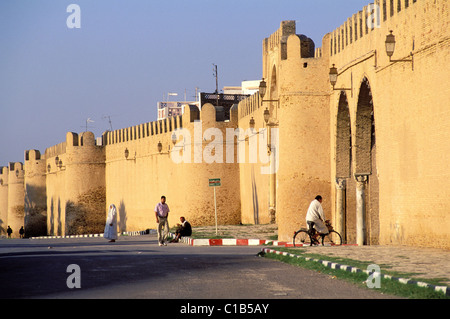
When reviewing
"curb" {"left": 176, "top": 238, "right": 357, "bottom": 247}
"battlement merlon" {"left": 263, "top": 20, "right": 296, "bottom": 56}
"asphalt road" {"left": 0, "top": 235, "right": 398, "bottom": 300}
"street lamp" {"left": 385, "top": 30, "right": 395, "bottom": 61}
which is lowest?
"curb" {"left": 176, "top": 238, "right": 357, "bottom": 247}

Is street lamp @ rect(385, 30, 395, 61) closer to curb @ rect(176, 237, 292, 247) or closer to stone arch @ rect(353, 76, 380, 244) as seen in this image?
stone arch @ rect(353, 76, 380, 244)

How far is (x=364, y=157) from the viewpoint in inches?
781

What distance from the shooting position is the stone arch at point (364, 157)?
19578 mm

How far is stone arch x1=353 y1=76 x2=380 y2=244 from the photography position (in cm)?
1958

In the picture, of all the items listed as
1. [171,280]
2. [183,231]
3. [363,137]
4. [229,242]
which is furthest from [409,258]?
[183,231]

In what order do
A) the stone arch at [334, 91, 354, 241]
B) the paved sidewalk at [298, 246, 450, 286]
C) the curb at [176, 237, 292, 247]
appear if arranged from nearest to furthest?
the paved sidewalk at [298, 246, 450, 286] < the stone arch at [334, 91, 354, 241] < the curb at [176, 237, 292, 247]

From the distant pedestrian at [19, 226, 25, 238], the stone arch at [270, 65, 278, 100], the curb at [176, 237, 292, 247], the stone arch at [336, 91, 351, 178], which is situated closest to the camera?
the stone arch at [336, 91, 351, 178]

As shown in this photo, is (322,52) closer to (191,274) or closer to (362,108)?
(362,108)

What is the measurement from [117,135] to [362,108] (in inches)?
1003

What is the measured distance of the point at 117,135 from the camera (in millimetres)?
43562

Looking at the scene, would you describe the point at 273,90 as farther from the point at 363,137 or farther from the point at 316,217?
the point at 316,217

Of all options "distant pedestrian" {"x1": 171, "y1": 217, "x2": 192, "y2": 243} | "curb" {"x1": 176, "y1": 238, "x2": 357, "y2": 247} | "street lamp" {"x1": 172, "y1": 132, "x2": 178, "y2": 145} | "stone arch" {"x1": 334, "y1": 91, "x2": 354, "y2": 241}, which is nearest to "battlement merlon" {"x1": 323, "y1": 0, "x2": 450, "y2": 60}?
"stone arch" {"x1": 334, "y1": 91, "x2": 354, "y2": 241}

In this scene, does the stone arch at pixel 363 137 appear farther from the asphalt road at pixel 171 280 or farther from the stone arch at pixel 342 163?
the asphalt road at pixel 171 280

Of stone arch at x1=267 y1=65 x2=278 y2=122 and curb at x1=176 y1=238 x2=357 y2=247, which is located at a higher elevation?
stone arch at x1=267 y1=65 x2=278 y2=122
